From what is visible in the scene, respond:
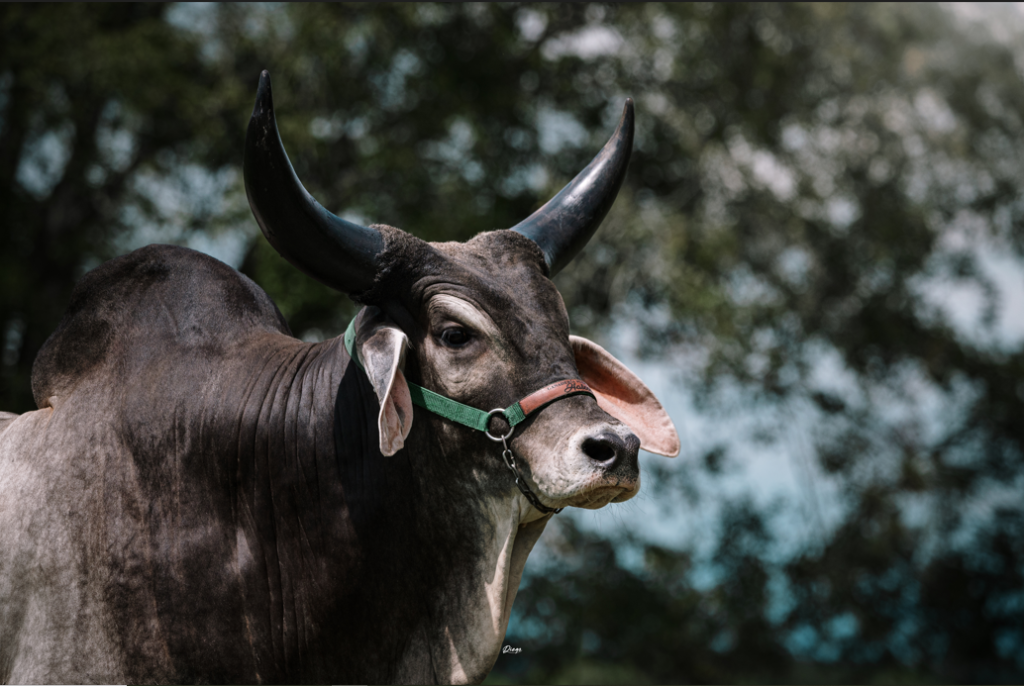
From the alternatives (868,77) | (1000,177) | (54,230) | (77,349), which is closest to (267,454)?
(77,349)

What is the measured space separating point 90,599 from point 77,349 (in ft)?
2.98

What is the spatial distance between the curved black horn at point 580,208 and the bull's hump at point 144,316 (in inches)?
43.8

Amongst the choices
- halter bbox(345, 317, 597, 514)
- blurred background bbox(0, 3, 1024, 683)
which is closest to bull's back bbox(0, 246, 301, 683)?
halter bbox(345, 317, 597, 514)

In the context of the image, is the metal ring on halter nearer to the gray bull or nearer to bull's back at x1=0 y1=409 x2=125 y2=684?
the gray bull

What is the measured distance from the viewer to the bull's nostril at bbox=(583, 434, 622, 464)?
8.31 feet

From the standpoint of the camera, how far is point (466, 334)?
287cm

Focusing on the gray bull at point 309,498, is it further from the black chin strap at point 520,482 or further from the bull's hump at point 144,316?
the bull's hump at point 144,316

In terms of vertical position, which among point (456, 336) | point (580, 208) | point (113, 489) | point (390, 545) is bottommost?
point (390, 545)

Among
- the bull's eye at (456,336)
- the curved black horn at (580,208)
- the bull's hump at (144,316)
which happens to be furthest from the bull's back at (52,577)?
the curved black horn at (580,208)

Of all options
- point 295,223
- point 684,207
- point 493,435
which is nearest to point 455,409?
point 493,435

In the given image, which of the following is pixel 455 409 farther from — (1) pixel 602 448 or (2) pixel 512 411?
(1) pixel 602 448

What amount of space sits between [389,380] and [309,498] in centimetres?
55

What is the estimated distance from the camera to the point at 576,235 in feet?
11.4

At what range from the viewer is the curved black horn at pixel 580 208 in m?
3.41
